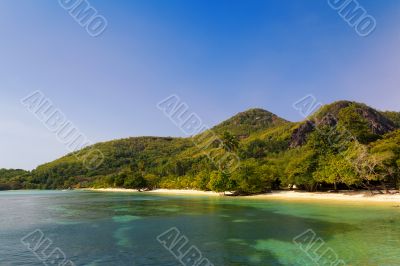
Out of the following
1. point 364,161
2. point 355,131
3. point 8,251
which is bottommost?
point 8,251

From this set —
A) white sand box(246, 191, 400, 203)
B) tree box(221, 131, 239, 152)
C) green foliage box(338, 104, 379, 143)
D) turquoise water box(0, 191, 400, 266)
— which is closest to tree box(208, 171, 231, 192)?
white sand box(246, 191, 400, 203)

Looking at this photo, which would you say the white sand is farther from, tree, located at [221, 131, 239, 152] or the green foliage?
tree, located at [221, 131, 239, 152]

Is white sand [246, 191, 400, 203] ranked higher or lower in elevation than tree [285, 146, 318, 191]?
lower

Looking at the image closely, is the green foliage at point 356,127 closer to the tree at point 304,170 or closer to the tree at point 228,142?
the tree at point 304,170

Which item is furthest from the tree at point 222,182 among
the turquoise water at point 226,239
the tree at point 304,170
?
the turquoise water at point 226,239

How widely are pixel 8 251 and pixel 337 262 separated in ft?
75.0

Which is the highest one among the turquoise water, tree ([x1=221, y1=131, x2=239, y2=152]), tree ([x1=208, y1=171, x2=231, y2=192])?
tree ([x1=221, y1=131, x2=239, y2=152])

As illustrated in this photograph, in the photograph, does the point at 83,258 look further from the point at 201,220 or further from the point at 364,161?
the point at 364,161

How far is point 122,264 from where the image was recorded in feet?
68.3

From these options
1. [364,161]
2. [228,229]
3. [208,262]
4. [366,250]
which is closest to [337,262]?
[366,250]

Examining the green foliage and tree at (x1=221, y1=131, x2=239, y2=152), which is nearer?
the green foliage

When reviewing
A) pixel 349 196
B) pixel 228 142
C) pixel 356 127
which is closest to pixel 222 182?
pixel 228 142

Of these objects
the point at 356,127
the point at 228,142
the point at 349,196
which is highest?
the point at 356,127

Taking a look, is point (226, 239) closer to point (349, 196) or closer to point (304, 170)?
point (349, 196)
